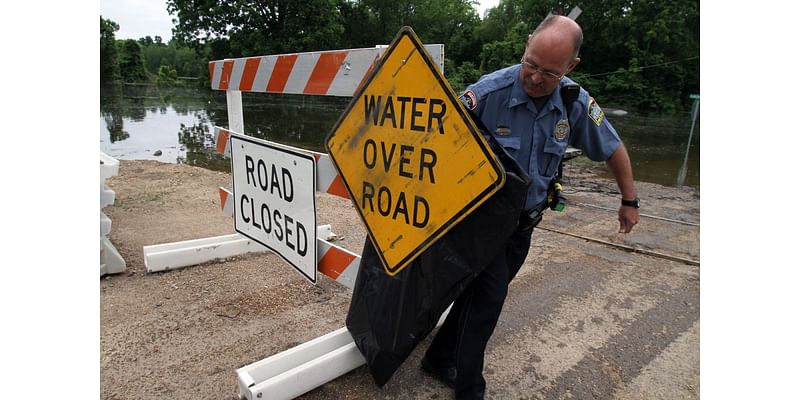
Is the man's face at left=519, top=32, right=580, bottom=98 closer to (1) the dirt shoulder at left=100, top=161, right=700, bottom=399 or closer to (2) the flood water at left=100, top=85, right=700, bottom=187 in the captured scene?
(1) the dirt shoulder at left=100, top=161, right=700, bottom=399

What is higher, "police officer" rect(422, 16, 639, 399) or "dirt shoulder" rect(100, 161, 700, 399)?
"police officer" rect(422, 16, 639, 399)

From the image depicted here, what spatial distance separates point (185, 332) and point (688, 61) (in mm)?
39449

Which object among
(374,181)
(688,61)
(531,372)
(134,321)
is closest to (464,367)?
(531,372)

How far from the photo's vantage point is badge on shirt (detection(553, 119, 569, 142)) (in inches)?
82.0

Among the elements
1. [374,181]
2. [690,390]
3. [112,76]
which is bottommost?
[690,390]

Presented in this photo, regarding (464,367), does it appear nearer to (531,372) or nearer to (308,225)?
(531,372)

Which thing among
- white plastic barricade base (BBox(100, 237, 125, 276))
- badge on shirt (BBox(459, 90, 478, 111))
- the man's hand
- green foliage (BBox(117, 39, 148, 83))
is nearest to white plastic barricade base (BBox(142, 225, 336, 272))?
white plastic barricade base (BBox(100, 237, 125, 276))

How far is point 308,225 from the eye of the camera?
240 centimetres

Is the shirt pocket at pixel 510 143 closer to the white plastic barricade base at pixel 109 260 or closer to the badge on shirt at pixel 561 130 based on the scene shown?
the badge on shirt at pixel 561 130

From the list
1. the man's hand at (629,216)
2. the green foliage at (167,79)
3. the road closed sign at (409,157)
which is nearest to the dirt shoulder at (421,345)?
the man's hand at (629,216)

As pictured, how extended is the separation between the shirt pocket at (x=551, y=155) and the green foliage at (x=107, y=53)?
50687 millimetres

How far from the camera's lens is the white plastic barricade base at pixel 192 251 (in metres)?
3.59

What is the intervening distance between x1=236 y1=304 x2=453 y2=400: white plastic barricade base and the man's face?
158cm

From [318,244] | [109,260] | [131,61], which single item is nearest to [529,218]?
[318,244]
